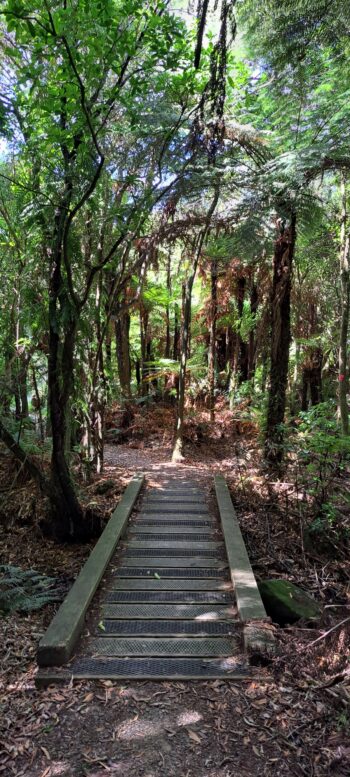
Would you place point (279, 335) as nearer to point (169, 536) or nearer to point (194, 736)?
point (169, 536)

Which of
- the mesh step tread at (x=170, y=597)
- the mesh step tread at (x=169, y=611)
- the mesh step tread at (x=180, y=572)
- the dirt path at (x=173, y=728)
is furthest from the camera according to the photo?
the mesh step tread at (x=180, y=572)

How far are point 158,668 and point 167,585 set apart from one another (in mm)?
1140

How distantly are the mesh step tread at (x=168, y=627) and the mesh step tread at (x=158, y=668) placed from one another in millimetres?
304

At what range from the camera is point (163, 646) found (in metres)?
3.12

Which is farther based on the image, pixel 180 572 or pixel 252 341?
pixel 252 341

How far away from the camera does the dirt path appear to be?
2.16m

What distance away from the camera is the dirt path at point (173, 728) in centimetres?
216

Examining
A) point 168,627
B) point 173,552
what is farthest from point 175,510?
point 168,627

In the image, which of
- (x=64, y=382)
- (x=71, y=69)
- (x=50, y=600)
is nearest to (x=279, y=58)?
(x=71, y=69)

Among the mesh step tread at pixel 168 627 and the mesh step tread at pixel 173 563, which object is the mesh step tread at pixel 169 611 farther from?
the mesh step tread at pixel 173 563

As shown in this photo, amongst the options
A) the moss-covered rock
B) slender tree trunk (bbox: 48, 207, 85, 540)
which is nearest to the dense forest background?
slender tree trunk (bbox: 48, 207, 85, 540)

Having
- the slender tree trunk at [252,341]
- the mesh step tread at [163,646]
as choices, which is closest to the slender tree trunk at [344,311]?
the slender tree trunk at [252,341]

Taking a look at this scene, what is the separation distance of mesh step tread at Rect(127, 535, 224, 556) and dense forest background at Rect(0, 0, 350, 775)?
20.9 inches

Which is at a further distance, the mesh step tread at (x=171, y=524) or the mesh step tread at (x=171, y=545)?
the mesh step tread at (x=171, y=524)
